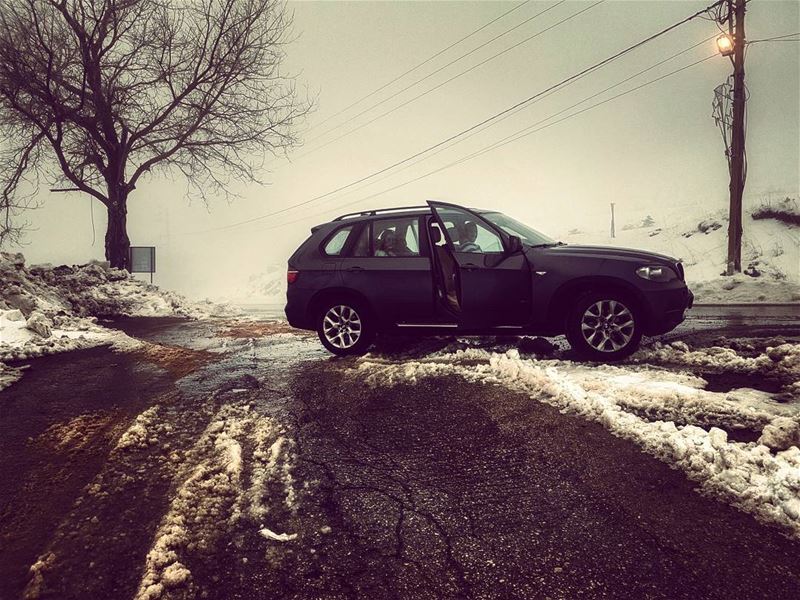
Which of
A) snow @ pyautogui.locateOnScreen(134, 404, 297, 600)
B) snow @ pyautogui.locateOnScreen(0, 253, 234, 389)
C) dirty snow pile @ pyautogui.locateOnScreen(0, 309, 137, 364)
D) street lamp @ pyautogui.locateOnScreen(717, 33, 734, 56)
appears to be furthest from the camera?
street lamp @ pyautogui.locateOnScreen(717, 33, 734, 56)

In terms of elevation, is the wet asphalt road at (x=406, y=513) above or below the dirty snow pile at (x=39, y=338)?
below

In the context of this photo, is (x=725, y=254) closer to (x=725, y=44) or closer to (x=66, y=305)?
(x=725, y=44)

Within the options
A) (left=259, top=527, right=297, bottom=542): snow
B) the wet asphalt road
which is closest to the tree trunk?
the wet asphalt road

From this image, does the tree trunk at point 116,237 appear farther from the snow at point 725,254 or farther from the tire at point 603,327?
the tire at point 603,327

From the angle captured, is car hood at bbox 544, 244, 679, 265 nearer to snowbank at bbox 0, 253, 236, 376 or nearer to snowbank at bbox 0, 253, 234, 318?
snowbank at bbox 0, 253, 236, 376

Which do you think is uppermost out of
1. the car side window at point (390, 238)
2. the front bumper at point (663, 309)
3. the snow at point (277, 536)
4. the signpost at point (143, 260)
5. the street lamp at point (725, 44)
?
the street lamp at point (725, 44)

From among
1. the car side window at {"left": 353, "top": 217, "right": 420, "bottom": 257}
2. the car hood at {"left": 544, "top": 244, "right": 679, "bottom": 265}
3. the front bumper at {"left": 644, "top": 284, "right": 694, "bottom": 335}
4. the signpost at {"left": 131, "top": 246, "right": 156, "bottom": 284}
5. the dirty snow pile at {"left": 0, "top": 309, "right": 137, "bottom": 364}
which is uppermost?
the signpost at {"left": 131, "top": 246, "right": 156, "bottom": 284}

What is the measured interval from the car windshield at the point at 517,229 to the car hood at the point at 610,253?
0.32 metres

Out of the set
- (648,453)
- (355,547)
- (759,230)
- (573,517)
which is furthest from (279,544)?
(759,230)

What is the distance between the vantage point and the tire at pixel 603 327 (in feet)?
20.3

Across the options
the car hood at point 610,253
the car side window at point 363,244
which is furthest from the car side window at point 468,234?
the car side window at point 363,244

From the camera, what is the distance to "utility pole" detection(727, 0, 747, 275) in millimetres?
16016

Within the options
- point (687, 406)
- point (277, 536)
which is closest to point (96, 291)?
point (277, 536)

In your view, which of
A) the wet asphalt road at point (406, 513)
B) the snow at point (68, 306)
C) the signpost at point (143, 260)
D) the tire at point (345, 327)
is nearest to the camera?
the wet asphalt road at point (406, 513)
